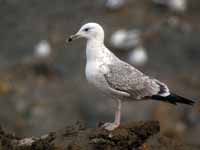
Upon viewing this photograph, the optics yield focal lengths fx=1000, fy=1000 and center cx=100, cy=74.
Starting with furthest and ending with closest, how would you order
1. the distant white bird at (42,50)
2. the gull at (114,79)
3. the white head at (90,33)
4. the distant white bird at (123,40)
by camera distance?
1. the distant white bird at (123,40)
2. the distant white bird at (42,50)
3. the white head at (90,33)
4. the gull at (114,79)

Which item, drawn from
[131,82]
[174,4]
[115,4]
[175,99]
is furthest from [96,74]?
[174,4]

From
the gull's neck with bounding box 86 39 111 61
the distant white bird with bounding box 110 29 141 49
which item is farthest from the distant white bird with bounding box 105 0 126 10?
the gull's neck with bounding box 86 39 111 61

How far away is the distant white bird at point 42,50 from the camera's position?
29141 millimetres

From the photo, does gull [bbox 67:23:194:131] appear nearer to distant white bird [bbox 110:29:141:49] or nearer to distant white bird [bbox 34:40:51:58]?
distant white bird [bbox 34:40:51:58]

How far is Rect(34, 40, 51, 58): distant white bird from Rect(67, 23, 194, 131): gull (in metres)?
15.4

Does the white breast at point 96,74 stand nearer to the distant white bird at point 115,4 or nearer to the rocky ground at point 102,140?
the rocky ground at point 102,140

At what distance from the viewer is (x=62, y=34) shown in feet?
103

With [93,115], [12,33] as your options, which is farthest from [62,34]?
[93,115]

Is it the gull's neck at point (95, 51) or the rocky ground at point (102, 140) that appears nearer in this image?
the rocky ground at point (102, 140)

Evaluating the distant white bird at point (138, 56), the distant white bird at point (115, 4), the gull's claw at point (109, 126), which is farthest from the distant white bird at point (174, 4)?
the gull's claw at point (109, 126)

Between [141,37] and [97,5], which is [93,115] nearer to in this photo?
[141,37]

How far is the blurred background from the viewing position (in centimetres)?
2345

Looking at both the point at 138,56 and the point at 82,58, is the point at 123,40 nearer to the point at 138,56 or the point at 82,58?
the point at 138,56

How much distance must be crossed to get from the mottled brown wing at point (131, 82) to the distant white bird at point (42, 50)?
15.5 metres
